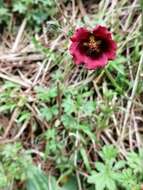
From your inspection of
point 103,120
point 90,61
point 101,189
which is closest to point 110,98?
point 103,120

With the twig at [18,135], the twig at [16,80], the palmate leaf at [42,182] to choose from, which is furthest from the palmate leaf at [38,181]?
the twig at [16,80]

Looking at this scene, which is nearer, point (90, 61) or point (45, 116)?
point (90, 61)

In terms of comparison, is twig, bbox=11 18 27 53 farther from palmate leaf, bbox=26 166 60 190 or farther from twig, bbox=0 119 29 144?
palmate leaf, bbox=26 166 60 190

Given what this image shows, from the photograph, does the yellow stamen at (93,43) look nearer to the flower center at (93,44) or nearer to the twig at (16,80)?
the flower center at (93,44)

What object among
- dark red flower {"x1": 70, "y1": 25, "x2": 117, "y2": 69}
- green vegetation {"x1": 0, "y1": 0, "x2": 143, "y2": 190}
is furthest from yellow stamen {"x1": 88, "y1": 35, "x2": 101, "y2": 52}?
green vegetation {"x1": 0, "y1": 0, "x2": 143, "y2": 190}

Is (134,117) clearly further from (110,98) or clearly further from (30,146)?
(30,146)

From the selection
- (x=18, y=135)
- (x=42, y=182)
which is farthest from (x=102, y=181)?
(x=18, y=135)
